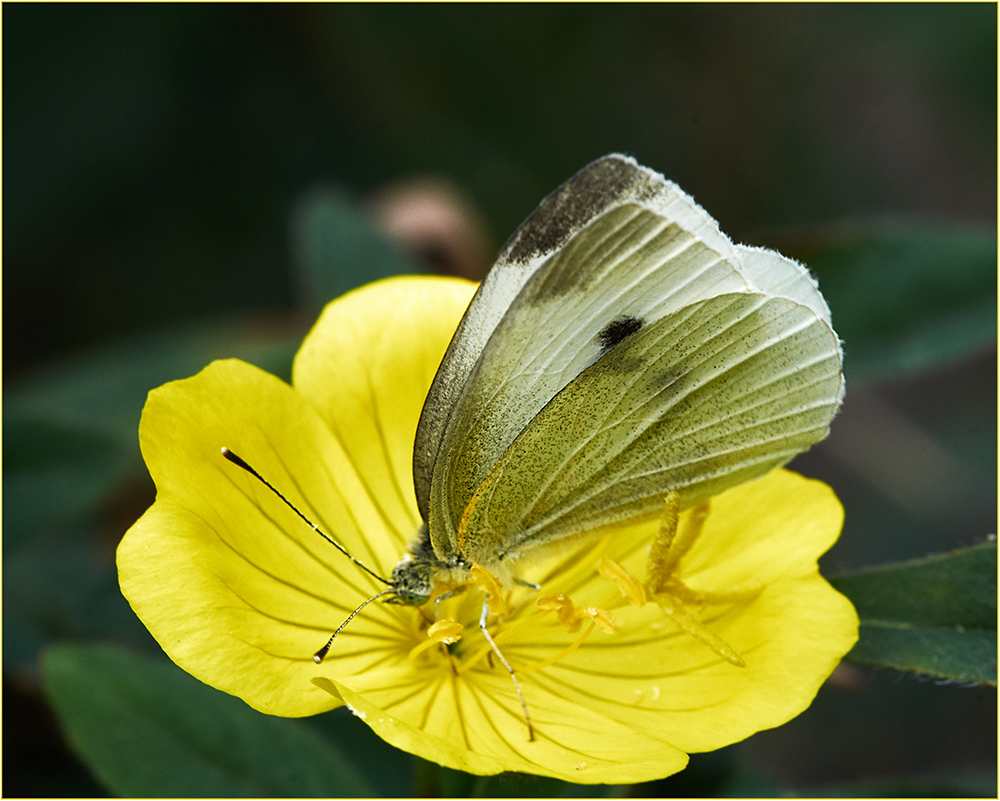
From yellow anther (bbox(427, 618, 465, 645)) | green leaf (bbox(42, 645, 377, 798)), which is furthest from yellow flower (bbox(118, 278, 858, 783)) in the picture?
green leaf (bbox(42, 645, 377, 798))

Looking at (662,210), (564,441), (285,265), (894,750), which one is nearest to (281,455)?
(564,441)

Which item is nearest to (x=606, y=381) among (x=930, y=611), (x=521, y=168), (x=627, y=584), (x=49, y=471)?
(x=627, y=584)

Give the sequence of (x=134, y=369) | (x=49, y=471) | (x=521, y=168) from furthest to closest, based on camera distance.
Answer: (x=521, y=168) < (x=134, y=369) < (x=49, y=471)

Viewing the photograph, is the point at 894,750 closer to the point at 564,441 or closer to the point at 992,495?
the point at 992,495

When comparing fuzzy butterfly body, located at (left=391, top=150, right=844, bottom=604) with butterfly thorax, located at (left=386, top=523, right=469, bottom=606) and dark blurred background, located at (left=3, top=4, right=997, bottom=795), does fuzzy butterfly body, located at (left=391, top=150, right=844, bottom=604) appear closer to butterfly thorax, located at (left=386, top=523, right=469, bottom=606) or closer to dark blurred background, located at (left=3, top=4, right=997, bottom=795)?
butterfly thorax, located at (left=386, top=523, right=469, bottom=606)

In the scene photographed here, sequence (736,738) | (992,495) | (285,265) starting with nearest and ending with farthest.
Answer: (736,738)
(992,495)
(285,265)

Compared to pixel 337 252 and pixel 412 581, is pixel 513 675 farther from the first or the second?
pixel 337 252
